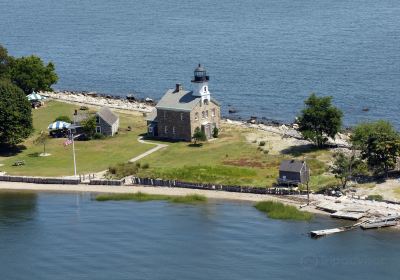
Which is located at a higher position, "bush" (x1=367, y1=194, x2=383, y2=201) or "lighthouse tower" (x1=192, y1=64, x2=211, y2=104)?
"lighthouse tower" (x1=192, y1=64, x2=211, y2=104)

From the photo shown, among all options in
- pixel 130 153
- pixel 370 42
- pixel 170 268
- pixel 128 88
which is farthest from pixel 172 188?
pixel 370 42

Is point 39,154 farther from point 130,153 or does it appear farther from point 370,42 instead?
point 370,42

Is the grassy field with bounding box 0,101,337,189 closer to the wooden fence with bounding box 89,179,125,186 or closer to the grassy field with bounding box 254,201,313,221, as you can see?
the wooden fence with bounding box 89,179,125,186

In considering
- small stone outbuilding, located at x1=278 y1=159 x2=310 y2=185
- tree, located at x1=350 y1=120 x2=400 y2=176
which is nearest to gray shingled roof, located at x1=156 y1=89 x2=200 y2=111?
small stone outbuilding, located at x1=278 y1=159 x2=310 y2=185

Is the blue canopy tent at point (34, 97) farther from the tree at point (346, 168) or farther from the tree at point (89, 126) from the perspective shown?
the tree at point (346, 168)

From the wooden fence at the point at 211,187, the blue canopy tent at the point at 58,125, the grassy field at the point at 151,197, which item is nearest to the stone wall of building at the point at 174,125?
the blue canopy tent at the point at 58,125
